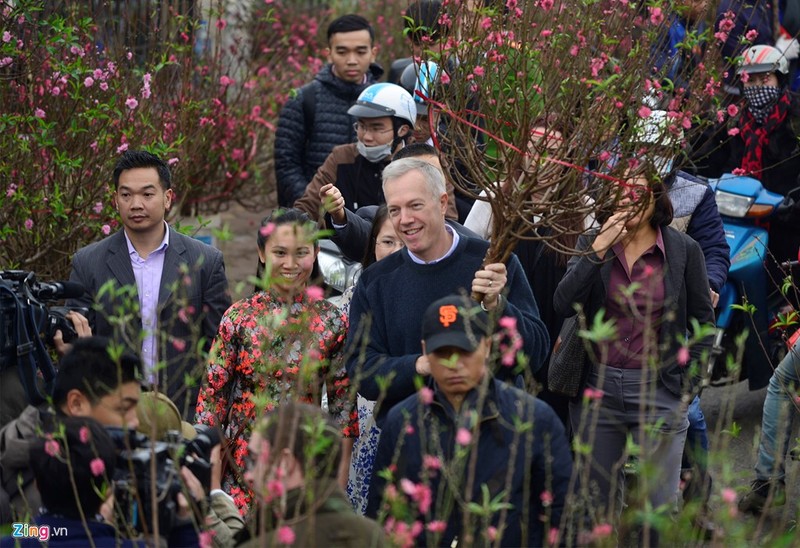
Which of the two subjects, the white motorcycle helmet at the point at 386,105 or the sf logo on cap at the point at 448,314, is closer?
the sf logo on cap at the point at 448,314

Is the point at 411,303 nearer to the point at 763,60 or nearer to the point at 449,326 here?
the point at 449,326

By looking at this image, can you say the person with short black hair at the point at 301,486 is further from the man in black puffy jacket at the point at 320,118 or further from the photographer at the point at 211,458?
the man in black puffy jacket at the point at 320,118

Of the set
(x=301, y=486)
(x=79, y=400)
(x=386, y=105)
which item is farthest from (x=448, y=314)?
(x=386, y=105)

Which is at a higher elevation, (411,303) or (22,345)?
(411,303)

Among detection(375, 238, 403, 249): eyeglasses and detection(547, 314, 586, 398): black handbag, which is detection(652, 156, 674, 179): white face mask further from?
Result: detection(375, 238, 403, 249): eyeglasses

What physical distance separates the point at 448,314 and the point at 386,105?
3230 millimetres

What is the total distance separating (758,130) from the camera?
356 inches

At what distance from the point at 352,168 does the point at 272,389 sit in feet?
8.15

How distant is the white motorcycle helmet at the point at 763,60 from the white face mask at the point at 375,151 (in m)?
2.49

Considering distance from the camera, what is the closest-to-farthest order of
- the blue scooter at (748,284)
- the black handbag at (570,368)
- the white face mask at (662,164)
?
the white face mask at (662,164)
the black handbag at (570,368)
the blue scooter at (748,284)

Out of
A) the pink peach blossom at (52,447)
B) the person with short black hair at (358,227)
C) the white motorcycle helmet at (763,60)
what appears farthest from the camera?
the white motorcycle helmet at (763,60)

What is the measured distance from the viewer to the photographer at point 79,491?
4352mm

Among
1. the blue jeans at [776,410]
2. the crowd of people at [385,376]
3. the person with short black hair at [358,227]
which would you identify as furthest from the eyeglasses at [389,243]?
the blue jeans at [776,410]

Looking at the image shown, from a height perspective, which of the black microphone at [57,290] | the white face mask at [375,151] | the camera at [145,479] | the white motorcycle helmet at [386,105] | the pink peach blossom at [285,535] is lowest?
the camera at [145,479]
